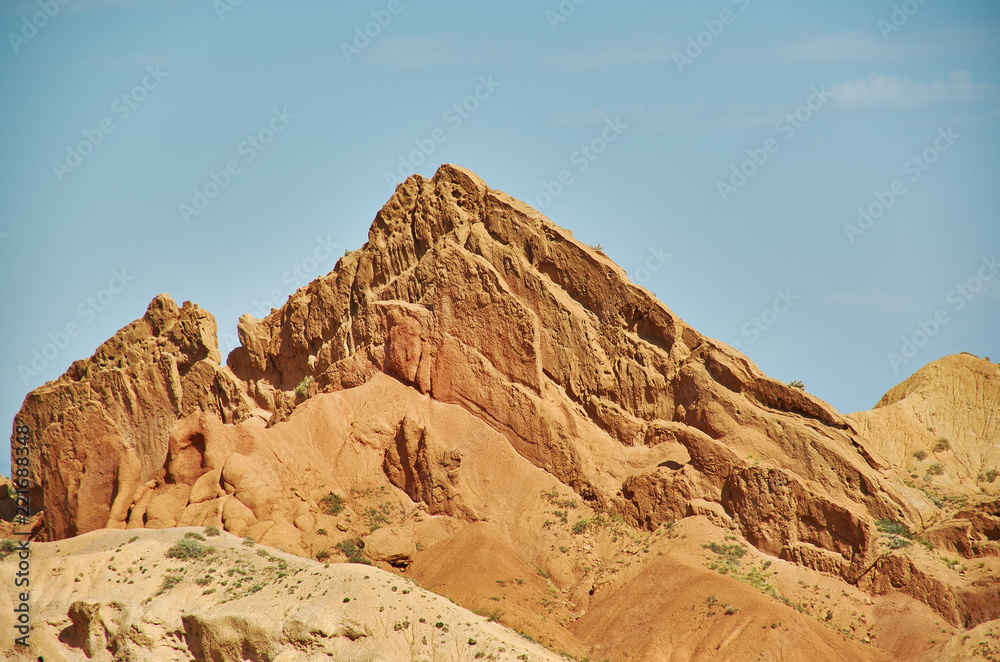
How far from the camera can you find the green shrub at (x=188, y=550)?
37406 millimetres

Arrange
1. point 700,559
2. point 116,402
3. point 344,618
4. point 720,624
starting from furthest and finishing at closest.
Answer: point 116,402 < point 700,559 < point 720,624 < point 344,618

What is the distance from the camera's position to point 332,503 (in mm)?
42719

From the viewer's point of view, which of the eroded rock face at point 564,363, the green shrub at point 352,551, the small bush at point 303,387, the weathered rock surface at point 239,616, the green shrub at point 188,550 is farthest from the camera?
the small bush at point 303,387

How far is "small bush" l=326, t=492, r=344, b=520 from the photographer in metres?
42.5

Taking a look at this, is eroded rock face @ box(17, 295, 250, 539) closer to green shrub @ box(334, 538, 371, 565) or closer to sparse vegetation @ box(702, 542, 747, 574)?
green shrub @ box(334, 538, 371, 565)

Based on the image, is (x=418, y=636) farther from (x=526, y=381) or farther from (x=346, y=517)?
(x=526, y=381)

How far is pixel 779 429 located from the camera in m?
43.0

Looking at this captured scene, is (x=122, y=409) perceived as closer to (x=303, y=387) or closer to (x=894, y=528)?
(x=303, y=387)

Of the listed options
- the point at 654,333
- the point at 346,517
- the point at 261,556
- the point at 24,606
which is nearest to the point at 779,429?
the point at 654,333

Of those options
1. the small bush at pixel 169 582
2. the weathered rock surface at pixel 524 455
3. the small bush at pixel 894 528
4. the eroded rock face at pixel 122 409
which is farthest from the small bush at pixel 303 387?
the small bush at pixel 894 528

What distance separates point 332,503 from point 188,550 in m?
6.61

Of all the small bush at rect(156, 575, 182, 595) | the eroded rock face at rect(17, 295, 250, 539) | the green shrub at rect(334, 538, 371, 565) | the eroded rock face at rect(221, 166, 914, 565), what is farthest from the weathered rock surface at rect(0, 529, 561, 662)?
the eroded rock face at rect(221, 166, 914, 565)

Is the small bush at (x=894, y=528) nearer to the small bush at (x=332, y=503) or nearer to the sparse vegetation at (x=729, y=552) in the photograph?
the sparse vegetation at (x=729, y=552)

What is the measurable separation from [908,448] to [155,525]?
105 feet
